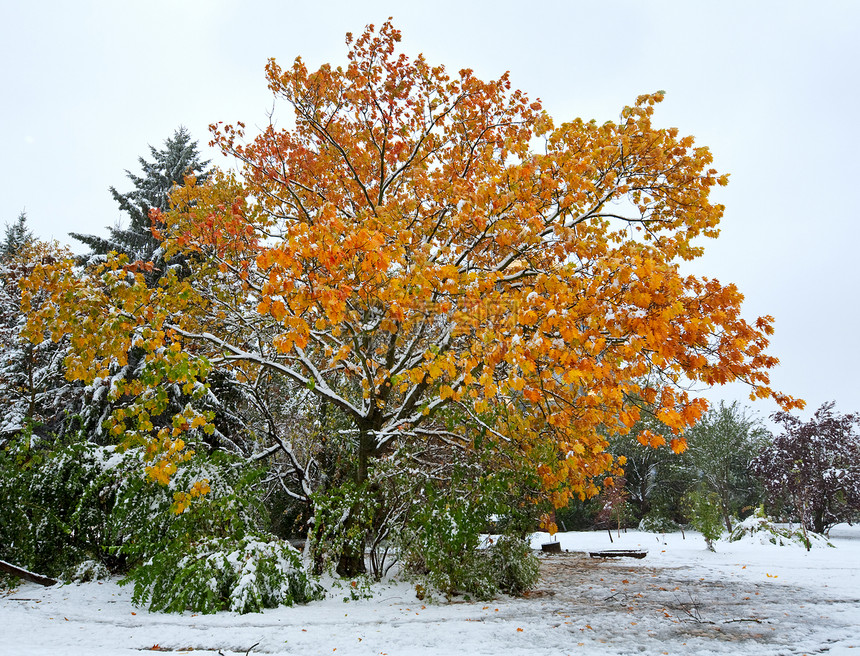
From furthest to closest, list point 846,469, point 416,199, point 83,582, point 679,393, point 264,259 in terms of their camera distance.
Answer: point 846,469, point 416,199, point 83,582, point 679,393, point 264,259

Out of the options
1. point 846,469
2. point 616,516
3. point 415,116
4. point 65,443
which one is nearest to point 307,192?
point 415,116

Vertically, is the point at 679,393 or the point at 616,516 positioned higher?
the point at 679,393

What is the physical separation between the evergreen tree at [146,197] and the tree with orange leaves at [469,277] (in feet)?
21.4

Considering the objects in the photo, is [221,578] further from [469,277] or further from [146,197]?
[146,197]

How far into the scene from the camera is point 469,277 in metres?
5.09

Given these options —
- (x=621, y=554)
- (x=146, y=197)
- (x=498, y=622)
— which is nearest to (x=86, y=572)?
(x=498, y=622)

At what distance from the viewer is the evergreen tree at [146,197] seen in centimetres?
1336

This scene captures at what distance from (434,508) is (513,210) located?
3.74 m

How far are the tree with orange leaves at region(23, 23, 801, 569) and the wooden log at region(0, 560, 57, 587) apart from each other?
3.09m

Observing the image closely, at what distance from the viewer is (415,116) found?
294 inches

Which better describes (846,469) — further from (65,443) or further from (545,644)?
(65,443)

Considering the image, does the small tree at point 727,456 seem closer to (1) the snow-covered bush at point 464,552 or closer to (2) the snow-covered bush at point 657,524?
(2) the snow-covered bush at point 657,524

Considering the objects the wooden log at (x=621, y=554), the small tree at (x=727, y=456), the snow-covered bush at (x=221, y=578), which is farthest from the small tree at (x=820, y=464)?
the snow-covered bush at (x=221, y=578)

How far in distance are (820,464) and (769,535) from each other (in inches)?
230
